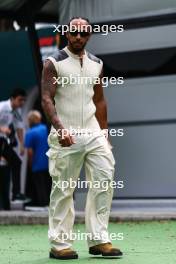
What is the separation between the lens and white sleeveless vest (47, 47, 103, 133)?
721 cm

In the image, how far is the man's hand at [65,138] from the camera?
7.00 metres

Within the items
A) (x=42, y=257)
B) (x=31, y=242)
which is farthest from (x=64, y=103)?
(x=31, y=242)

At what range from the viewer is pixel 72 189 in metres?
7.21

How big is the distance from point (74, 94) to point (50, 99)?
197 mm

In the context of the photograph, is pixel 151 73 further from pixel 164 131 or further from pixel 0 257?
pixel 0 257

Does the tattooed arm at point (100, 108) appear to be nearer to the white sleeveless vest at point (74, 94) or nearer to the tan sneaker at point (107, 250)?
the white sleeveless vest at point (74, 94)

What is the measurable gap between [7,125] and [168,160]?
250 centimetres

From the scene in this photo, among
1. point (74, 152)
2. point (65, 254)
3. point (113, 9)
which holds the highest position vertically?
point (113, 9)

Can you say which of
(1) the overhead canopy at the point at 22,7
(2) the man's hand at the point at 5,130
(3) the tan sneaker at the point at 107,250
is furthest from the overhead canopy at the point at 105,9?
(3) the tan sneaker at the point at 107,250

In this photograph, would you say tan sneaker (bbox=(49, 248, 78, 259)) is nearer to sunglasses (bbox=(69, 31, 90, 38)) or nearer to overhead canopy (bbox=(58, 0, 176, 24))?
sunglasses (bbox=(69, 31, 90, 38))

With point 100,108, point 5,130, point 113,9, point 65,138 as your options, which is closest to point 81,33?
point 100,108

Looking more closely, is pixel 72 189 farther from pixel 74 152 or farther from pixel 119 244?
pixel 119 244

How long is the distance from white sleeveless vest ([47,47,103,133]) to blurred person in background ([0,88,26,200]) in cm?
593

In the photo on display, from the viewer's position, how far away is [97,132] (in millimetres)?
7285
